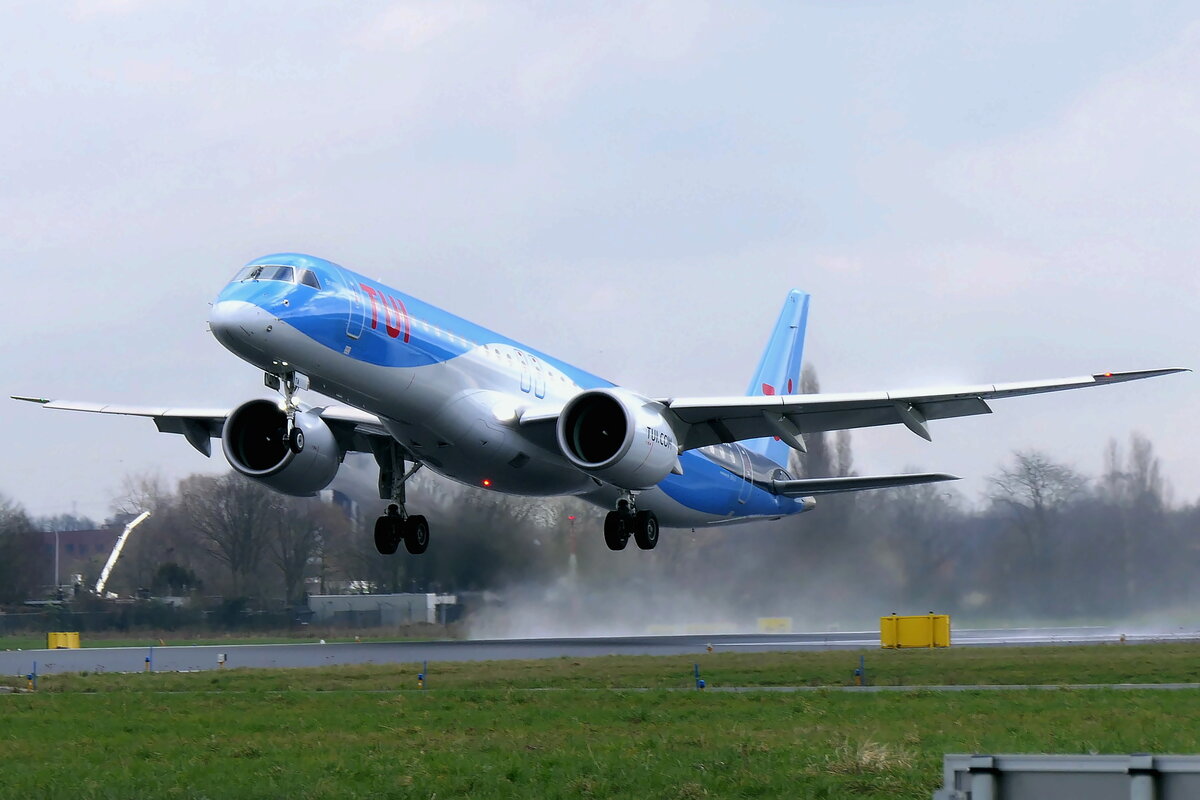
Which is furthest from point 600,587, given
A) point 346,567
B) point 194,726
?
point 194,726

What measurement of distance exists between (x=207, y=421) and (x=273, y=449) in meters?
3.88

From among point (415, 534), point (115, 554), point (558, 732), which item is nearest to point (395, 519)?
point (415, 534)

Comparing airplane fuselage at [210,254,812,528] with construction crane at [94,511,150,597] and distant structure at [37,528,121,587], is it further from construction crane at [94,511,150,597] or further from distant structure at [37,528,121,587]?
distant structure at [37,528,121,587]

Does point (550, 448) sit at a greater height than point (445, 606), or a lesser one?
greater

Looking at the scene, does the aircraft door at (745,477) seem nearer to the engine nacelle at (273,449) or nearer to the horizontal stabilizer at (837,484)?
the horizontal stabilizer at (837,484)

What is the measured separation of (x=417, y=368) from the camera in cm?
2441

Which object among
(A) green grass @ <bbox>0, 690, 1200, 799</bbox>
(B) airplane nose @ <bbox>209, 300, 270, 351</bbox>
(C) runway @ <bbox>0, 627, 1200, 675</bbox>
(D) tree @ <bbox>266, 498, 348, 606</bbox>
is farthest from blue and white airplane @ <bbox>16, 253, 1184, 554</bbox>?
(D) tree @ <bbox>266, 498, 348, 606</bbox>

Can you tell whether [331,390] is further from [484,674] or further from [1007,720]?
[1007,720]

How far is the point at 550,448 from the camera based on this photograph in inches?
1073

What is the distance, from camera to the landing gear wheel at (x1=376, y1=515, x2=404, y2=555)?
30.0 meters

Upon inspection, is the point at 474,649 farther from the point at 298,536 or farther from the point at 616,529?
the point at 298,536

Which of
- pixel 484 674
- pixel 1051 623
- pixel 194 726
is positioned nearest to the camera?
pixel 194 726

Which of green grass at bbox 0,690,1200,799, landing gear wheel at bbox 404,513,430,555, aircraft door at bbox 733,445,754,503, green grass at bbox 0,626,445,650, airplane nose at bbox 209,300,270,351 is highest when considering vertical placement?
airplane nose at bbox 209,300,270,351

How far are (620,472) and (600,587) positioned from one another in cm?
1877
